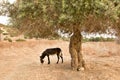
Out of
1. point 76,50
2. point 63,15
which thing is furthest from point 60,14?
point 76,50

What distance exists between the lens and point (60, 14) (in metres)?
13.7

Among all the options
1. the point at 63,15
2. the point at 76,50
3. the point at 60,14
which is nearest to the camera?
the point at 63,15

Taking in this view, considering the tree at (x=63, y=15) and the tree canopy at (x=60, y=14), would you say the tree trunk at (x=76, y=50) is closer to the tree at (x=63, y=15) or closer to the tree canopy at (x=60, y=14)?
the tree at (x=63, y=15)

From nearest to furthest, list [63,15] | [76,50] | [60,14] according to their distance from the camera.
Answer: [63,15] → [60,14] → [76,50]

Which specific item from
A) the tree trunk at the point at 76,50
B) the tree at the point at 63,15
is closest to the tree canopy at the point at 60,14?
the tree at the point at 63,15

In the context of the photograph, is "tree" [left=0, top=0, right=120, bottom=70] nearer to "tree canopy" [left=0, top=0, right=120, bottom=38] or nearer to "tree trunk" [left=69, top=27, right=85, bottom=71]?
"tree canopy" [left=0, top=0, right=120, bottom=38]

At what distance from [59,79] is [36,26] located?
2665mm

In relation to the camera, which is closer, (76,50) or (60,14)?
(60,14)

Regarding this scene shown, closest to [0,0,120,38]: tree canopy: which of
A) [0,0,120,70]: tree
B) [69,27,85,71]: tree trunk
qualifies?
[0,0,120,70]: tree

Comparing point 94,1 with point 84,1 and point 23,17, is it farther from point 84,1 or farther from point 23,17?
point 23,17

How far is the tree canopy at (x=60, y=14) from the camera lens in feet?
43.9

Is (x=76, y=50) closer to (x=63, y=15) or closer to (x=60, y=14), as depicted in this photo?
(x=60, y=14)

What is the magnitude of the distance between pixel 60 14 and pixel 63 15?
1.23ft

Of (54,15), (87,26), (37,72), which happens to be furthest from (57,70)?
(54,15)
